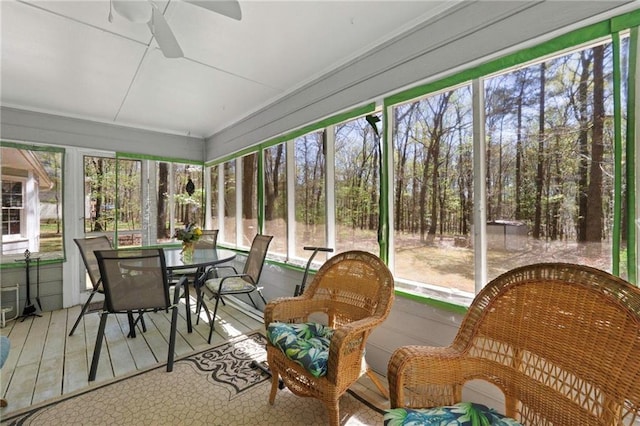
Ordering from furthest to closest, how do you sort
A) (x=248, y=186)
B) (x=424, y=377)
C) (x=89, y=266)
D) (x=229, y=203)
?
(x=229, y=203), (x=248, y=186), (x=89, y=266), (x=424, y=377)

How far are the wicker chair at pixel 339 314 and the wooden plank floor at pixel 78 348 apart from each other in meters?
1.25

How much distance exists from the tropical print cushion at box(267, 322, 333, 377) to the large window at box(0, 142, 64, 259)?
3912 millimetres

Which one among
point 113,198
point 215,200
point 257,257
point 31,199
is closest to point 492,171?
point 257,257

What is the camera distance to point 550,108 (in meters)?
1.58

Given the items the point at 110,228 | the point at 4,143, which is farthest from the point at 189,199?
the point at 4,143

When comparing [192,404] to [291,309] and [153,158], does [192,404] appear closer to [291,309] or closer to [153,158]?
[291,309]

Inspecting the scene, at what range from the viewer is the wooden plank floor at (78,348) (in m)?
2.07

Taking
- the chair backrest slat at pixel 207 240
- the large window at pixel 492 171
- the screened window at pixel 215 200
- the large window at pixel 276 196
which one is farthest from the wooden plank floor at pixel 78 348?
the screened window at pixel 215 200

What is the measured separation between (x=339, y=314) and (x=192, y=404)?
114 cm

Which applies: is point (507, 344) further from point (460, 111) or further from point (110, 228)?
point (110, 228)

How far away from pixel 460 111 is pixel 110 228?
4862 millimetres

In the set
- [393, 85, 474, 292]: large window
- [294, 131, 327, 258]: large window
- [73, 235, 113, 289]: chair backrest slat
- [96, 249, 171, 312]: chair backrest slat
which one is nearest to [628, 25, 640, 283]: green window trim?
[393, 85, 474, 292]: large window

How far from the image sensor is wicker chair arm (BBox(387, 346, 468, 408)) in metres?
1.22

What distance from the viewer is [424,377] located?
1.25 meters
